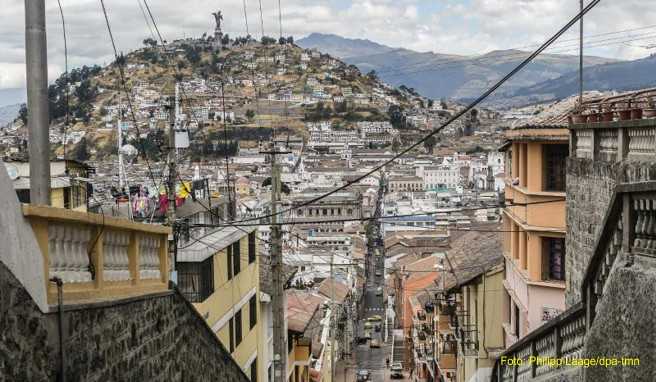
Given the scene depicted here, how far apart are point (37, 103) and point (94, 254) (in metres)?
1.40

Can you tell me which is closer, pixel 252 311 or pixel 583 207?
pixel 583 207

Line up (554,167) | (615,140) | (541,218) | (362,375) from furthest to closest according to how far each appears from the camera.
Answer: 1. (362,375)
2. (541,218)
3. (554,167)
4. (615,140)

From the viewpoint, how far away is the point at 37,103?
682 centimetres

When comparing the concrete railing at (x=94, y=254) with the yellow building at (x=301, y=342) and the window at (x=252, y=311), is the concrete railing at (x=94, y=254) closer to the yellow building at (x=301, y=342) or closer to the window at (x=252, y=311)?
the window at (x=252, y=311)

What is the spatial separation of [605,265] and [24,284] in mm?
4925

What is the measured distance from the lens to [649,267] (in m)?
6.43

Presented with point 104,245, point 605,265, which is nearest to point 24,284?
point 104,245

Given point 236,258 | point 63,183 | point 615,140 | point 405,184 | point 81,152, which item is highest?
point 615,140

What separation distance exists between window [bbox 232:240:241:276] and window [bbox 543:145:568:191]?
724 centimetres

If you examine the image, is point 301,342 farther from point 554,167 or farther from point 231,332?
point 554,167

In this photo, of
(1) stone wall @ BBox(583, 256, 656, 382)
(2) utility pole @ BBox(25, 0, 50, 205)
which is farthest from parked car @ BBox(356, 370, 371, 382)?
(2) utility pole @ BBox(25, 0, 50, 205)

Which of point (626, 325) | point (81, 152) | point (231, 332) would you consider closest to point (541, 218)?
point (231, 332)

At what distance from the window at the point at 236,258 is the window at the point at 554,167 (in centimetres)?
724

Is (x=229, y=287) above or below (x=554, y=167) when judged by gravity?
below
